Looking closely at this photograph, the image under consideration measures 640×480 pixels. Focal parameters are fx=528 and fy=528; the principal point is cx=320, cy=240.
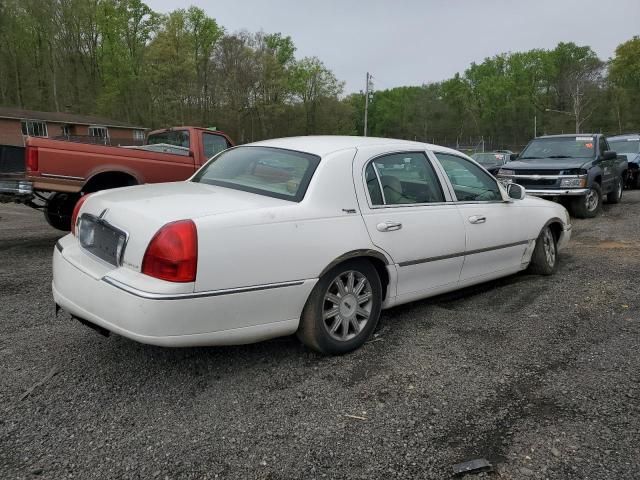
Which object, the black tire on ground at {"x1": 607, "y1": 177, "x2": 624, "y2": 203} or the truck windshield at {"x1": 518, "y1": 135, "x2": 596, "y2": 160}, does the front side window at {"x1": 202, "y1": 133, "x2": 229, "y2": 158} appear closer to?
the truck windshield at {"x1": 518, "y1": 135, "x2": 596, "y2": 160}

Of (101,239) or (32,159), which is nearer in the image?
(101,239)

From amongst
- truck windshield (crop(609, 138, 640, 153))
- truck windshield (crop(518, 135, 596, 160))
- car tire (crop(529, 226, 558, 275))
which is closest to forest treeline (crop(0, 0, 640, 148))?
truck windshield (crop(609, 138, 640, 153))

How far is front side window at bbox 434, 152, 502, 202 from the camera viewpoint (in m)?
4.58

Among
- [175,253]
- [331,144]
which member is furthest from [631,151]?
[175,253]

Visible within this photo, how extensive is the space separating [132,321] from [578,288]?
4306 mm

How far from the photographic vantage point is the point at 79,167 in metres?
6.80

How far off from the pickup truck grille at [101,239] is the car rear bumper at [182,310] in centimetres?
9

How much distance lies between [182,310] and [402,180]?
2.05 metres

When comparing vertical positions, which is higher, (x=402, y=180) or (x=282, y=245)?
(x=402, y=180)

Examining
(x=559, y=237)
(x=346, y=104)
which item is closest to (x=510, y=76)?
(x=346, y=104)

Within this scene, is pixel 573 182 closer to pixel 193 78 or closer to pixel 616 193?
pixel 616 193

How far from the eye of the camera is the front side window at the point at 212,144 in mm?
8453

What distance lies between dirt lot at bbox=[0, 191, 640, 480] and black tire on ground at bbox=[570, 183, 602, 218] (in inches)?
252

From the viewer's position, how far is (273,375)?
3336mm
